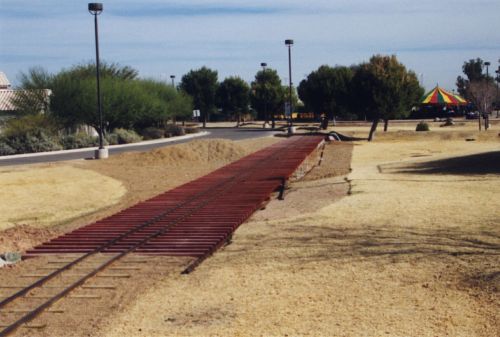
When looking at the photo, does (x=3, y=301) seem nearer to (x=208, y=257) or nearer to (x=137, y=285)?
(x=137, y=285)

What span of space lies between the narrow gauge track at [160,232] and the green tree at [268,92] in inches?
2424

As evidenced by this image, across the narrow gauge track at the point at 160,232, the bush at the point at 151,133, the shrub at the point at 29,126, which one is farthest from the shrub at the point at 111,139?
the narrow gauge track at the point at 160,232

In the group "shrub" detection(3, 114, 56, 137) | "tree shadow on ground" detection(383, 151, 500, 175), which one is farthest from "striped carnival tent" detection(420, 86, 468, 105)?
"tree shadow on ground" detection(383, 151, 500, 175)

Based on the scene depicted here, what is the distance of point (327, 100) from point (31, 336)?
67.8 m

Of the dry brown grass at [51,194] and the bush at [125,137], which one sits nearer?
the dry brown grass at [51,194]

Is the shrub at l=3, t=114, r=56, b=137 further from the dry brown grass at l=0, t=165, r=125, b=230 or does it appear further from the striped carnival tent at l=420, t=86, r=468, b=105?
the striped carnival tent at l=420, t=86, r=468, b=105

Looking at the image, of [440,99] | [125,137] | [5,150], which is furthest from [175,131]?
[440,99]

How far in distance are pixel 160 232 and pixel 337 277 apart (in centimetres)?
633

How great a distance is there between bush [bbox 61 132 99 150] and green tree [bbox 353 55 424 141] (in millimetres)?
21390

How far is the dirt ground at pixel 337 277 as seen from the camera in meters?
9.38

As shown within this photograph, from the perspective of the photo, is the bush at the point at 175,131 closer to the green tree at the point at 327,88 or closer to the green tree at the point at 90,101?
the green tree at the point at 90,101

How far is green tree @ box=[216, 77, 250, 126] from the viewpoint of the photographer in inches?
3962

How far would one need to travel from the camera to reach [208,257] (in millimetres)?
14078

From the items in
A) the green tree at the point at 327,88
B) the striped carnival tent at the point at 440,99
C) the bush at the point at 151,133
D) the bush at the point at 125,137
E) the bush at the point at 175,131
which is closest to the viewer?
the bush at the point at 125,137
